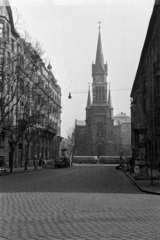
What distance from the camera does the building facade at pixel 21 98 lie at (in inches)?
1212

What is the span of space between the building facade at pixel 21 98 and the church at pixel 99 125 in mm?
34649

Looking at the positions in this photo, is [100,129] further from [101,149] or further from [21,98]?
[21,98]

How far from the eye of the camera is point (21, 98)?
123 feet

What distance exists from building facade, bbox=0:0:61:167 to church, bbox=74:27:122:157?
3465 cm

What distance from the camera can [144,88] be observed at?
46469mm

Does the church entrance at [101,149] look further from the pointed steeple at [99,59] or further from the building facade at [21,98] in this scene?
the building facade at [21,98]

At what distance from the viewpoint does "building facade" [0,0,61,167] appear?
3078cm

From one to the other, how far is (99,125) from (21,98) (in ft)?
250

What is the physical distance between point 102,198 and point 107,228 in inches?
222

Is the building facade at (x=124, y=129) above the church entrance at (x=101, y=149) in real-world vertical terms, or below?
above

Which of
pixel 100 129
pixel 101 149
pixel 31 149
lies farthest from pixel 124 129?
pixel 31 149

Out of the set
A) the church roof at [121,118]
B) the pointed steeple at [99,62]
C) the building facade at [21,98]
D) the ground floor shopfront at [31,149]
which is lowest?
the ground floor shopfront at [31,149]

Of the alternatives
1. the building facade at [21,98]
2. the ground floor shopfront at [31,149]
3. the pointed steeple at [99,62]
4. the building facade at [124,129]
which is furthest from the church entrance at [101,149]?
the building facade at [21,98]

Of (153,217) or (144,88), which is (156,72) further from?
(153,217)
